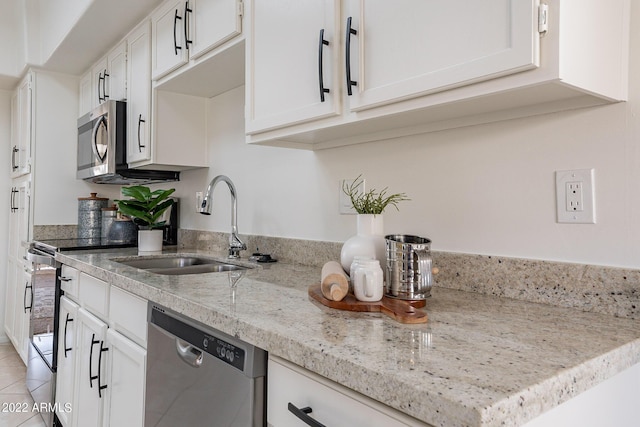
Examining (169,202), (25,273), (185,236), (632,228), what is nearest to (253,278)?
(632,228)

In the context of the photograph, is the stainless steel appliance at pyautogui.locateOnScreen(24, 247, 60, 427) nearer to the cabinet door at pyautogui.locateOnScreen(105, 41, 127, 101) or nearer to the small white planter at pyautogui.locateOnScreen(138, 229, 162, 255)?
the small white planter at pyautogui.locateOnScreen(138, 229, 162, 255)

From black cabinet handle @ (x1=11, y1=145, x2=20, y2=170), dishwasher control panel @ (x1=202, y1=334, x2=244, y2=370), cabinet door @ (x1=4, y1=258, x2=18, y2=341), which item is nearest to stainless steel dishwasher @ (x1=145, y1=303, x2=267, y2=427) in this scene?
dishwasher control panel @ (x1=202, y1=334, x2=244, y2=370)

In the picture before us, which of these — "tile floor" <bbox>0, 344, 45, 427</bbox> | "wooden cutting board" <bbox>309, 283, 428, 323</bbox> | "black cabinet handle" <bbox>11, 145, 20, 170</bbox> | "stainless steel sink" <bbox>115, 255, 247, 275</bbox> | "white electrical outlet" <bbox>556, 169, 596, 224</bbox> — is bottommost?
"tile floor" <bbox>0, 344, 45, 427</bbox>

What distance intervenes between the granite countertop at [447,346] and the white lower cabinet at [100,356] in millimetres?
355

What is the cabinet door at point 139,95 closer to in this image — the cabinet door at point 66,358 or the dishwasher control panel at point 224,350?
the cabinet door at point 66,358

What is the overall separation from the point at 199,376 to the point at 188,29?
154 centimetres

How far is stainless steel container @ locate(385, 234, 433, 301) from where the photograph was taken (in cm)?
100

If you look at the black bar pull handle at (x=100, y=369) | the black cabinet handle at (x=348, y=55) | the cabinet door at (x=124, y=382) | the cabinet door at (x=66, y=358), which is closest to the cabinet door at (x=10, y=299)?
the cabinet door at (x=66, y=358)

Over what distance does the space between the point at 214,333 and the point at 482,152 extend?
842 mm

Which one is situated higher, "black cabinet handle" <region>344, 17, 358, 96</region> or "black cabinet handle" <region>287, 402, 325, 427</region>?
"black cabinet handle" <region>344, 17, 358, 96</region>

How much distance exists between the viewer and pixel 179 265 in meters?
2.15

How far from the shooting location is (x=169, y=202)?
7.88ft

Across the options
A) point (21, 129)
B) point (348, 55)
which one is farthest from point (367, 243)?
point (21, 129)

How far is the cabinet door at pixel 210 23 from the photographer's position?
161 centimetres
